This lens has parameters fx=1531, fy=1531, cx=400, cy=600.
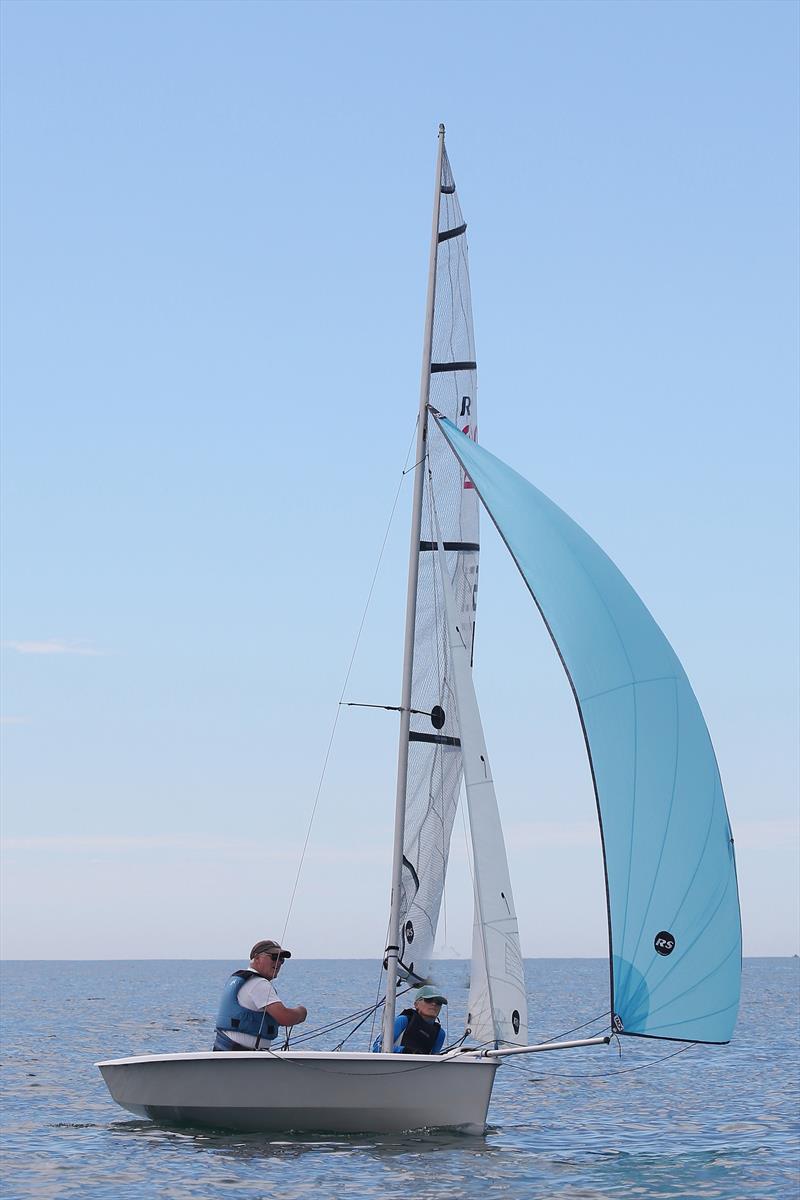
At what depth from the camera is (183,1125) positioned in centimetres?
1553

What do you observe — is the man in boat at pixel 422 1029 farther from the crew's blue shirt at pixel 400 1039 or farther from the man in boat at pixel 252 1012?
the man in boat at pixel 252 1012

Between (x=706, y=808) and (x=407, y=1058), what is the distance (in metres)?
3.73

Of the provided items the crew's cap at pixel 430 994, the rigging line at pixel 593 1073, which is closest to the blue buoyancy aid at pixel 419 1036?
the crew's cap at pixel 430 994

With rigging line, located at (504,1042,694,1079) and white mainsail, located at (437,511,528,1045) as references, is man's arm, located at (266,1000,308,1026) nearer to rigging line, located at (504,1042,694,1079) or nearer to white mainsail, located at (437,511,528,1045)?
white mainsail, located at (437,511,528,1045)

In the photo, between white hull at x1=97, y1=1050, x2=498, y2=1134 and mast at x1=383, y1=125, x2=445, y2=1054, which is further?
mast at x1=383, y1=125, x2=445, y2=1054

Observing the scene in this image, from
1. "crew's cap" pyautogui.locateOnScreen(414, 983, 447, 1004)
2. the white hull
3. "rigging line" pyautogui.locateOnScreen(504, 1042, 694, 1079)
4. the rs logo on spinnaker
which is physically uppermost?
the rs logo on spinnaker

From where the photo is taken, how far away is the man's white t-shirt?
15570 mm

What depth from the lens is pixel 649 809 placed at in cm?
1477

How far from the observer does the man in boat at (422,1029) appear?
15.8 m

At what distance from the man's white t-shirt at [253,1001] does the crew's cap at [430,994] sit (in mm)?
1477

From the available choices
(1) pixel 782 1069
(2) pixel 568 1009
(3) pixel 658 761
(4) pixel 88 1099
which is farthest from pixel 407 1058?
(2) pixel 568 1009

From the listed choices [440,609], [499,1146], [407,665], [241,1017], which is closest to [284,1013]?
[241,1017]

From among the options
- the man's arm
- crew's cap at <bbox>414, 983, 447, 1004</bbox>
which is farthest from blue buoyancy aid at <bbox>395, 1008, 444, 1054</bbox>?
the man's arm

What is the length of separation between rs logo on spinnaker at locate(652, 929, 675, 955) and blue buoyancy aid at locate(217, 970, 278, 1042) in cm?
397
